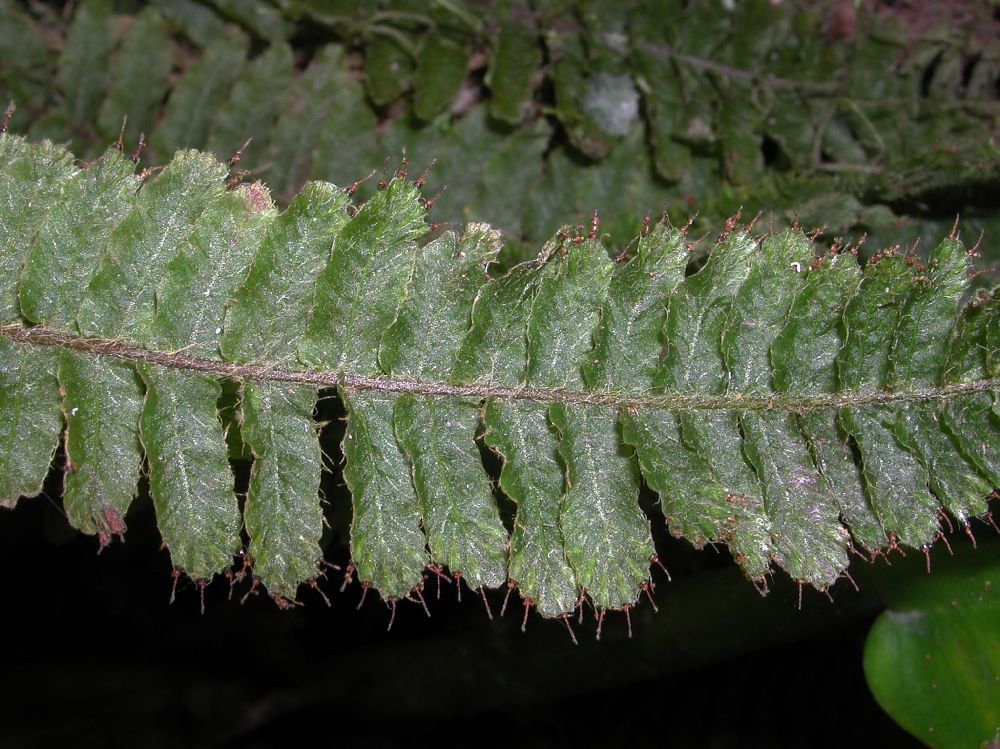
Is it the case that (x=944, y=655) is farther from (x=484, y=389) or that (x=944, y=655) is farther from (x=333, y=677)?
(x=333, y=677)

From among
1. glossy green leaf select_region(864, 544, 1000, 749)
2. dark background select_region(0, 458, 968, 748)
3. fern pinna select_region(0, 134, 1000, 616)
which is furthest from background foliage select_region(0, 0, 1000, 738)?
fern pinna select_region(0, 134, 1000, 616)

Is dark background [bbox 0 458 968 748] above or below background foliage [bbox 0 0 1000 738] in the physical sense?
below

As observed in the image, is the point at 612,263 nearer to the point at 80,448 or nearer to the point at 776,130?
the point at 80,448

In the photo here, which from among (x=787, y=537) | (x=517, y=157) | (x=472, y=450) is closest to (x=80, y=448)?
(x=472, y=450)

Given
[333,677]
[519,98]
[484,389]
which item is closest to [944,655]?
[484,389]

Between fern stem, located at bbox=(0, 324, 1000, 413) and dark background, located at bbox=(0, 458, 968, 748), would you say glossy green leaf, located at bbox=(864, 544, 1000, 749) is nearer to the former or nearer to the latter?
A: fern stem, located at bbox=(0, 324, 1000, 413)

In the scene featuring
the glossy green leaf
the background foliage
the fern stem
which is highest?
the background foliage
